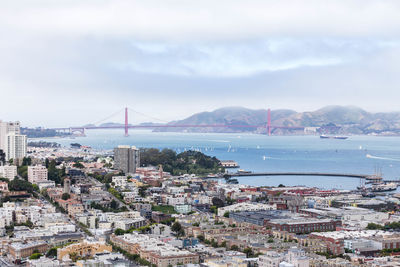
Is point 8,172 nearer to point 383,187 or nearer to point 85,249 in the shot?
point 85,249

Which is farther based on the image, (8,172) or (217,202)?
(8,172)

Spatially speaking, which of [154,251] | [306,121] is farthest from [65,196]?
[306,121]

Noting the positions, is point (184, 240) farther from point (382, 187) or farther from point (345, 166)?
point (345, 166)

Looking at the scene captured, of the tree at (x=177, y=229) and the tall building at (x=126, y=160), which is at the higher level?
the tall building at (x=126, y=160)

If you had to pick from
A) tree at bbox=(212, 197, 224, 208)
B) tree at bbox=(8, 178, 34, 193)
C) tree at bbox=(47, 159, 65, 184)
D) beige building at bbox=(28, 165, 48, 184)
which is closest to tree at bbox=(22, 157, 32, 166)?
tree at bbox=(47, 159, 65, 184)

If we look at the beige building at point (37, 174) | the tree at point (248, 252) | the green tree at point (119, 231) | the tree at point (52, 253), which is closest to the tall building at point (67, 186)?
the beige building at point (37, 174)

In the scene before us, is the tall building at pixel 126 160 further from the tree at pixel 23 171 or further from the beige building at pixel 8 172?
the beige building at pixel 8 172
